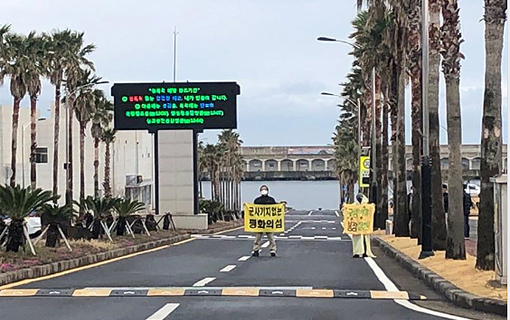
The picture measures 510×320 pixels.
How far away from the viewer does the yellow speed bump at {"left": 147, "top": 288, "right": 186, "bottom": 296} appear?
14.3m

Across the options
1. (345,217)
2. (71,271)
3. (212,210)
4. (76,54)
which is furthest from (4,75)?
(71,271)

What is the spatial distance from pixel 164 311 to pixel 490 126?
708 centimetres

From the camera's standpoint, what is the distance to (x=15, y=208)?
20.0m

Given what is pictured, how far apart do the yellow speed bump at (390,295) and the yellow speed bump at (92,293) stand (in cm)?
423

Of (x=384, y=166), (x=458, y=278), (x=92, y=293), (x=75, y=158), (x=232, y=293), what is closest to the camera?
(x=232, y=293)

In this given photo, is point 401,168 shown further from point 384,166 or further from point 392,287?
point 392,287

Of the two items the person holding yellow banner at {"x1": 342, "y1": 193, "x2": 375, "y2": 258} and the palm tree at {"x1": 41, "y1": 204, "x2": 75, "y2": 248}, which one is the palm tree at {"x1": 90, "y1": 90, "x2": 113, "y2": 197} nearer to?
the person holding yellow banner at {"x1": 342, "y1": 193, "x2": 375, "y2": 258}

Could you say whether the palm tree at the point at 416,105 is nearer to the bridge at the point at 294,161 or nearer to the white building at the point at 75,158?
the white building at the point at 75,158

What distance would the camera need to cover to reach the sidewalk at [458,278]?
13115 mm

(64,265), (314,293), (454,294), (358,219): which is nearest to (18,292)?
(314,293)

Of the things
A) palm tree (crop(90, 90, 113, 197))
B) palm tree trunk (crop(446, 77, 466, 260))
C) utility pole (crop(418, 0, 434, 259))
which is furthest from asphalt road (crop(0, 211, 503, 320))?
palm tree (crop(90, 90, 113, 197))

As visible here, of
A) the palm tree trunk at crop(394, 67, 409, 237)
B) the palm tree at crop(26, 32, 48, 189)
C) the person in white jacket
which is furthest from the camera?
the palm tree at crop(26, 32, 48, 189)

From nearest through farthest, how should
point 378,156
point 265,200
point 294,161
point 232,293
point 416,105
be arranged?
point 232,293
point 265,200
point 416,105
point 378,156
point 294,161

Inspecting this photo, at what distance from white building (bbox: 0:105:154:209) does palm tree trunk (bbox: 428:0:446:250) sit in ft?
165
